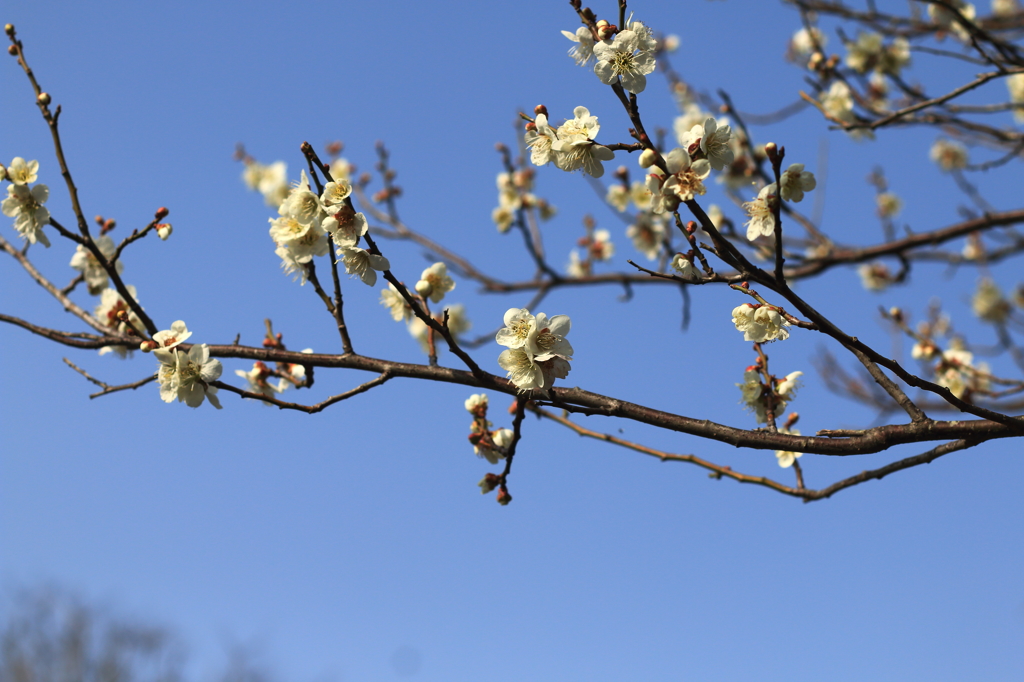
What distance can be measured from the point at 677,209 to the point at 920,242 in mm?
3054

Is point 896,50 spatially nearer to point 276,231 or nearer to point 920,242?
point 920,242

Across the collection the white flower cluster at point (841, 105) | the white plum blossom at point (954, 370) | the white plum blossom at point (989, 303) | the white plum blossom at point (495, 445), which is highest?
the white plum blossom at point (989, 303)

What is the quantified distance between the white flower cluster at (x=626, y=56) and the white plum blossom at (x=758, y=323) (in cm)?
62

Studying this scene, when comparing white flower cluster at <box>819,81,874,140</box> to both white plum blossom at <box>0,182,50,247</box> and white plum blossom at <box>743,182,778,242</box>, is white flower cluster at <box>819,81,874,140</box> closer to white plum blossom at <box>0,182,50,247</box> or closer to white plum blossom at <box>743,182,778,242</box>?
white plum blossom at <box>743,182,778,242</box>

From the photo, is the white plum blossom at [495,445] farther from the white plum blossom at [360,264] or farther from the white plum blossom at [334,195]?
the white plum blossom at [334,195]

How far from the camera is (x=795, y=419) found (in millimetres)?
2643

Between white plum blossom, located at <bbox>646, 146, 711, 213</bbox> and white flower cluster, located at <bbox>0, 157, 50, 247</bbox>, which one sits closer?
white plum blossom, located at <bbox>646, 146, 711, 213</bbox>

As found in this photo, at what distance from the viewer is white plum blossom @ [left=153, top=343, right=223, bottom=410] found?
6.52ft

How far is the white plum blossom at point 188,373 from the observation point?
→ 1.99m

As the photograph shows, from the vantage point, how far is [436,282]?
269 centimetres

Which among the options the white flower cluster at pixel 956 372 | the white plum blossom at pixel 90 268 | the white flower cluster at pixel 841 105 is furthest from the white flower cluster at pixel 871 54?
the white plum blossom at pixel 90 268

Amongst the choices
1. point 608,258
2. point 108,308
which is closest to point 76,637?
point 608,258

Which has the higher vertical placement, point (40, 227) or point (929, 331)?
point (929, 331)

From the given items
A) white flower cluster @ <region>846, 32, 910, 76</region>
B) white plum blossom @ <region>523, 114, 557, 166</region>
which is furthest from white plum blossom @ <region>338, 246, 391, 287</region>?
white flower cluster @ <region>846, 32, 910, 76</region>
